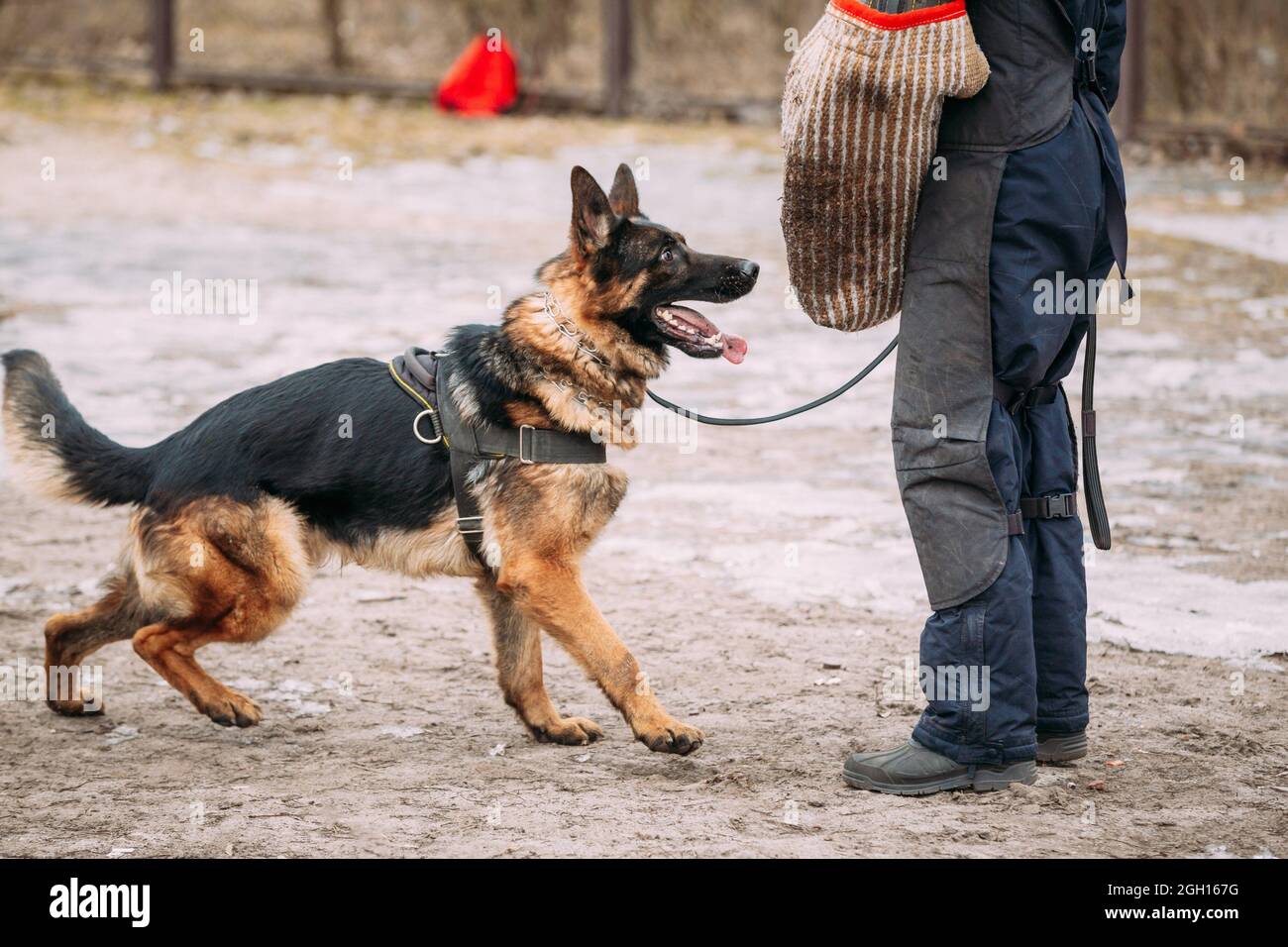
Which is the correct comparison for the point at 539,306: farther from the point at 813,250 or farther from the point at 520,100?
the point at 520,100

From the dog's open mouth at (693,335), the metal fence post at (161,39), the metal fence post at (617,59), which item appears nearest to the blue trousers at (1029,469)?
the dog's open mouth at (693,335)

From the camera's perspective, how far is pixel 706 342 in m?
4.49

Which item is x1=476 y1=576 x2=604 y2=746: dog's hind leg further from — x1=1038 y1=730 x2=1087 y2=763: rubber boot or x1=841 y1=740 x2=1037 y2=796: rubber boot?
x1=1038 y1=730 x2=1087 y2=763: rubber boot

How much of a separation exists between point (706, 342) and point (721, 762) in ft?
3.88

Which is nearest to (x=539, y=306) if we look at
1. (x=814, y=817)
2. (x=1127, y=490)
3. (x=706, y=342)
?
(x=706, y=342)

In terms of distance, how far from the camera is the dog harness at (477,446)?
4.36 metres

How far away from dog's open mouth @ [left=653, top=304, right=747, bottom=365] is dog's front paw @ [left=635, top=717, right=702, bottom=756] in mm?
1049

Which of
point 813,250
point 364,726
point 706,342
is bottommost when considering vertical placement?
point 364,726

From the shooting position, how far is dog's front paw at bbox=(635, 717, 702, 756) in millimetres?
4180

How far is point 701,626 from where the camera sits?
5.32m

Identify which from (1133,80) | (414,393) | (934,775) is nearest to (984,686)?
(934,775)

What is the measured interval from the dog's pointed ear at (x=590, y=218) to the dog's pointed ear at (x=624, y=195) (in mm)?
186

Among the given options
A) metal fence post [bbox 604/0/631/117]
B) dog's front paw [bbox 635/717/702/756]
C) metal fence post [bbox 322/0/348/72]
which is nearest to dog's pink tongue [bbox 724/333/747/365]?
dog's front paw [bbox 635/717/702/756]

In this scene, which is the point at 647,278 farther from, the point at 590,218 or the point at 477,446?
the point at 477,446
